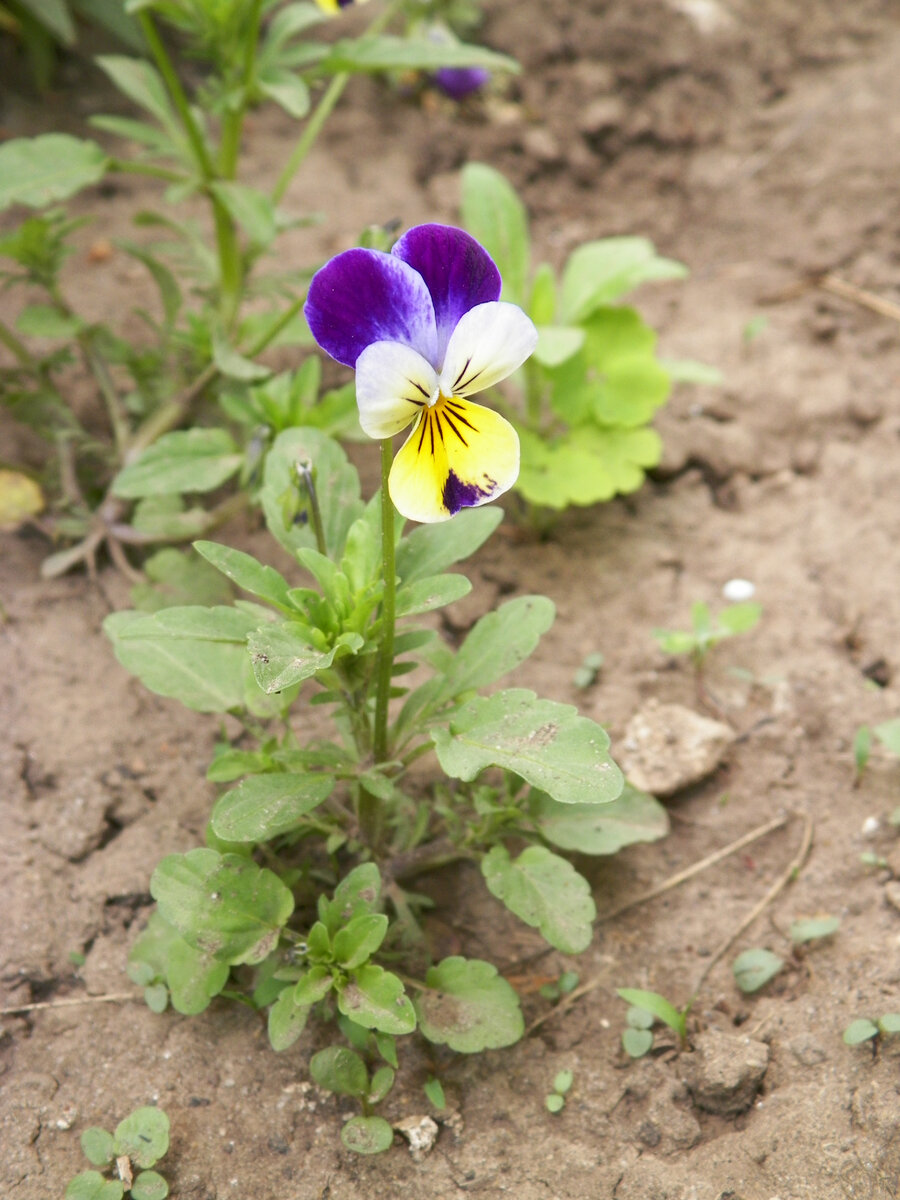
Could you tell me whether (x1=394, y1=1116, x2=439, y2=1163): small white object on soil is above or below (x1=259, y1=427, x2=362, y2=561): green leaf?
below

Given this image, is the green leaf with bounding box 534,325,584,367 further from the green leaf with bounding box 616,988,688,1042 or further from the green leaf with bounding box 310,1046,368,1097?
the green leaf with bounding box 310,1046,368,1097

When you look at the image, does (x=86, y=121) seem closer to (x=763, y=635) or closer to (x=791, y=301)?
(x=791, y=301)

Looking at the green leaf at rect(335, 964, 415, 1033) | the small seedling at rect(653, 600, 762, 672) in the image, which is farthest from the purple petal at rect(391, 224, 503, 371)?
the small seedling at rect(653, 600, 762, 672)

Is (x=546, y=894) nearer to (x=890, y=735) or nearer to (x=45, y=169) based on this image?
(x=890, y=735)

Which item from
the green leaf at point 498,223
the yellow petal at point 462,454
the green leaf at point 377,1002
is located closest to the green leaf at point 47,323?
the green leaf at point 498,223

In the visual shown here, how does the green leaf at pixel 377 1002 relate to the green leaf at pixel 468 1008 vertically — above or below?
above

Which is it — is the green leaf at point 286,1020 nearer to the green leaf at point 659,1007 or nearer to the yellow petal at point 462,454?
the green leaf at point 659,1007

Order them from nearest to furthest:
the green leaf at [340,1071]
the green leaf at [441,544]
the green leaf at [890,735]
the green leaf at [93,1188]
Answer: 1. the green leaf at [93,1188]
2. the green leaf at [340,1071]
3. the green leaf at [441,544]
4. the green leaf at [890,735]
